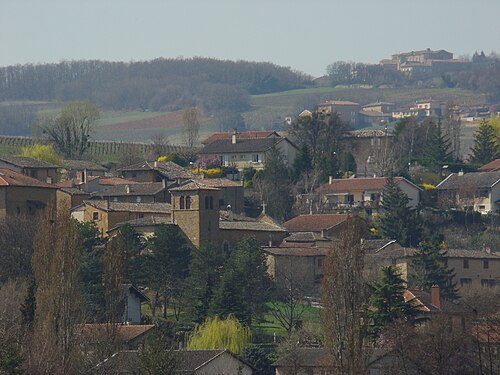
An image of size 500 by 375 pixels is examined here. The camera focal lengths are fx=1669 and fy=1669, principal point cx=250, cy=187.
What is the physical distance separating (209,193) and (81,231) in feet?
29.0

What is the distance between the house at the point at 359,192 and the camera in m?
93.9

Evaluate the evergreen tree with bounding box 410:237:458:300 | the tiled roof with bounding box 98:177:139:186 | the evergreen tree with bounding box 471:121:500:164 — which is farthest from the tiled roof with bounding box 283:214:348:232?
the evergreen tree with bounding box 471:121:500:164

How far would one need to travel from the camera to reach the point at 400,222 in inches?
3378

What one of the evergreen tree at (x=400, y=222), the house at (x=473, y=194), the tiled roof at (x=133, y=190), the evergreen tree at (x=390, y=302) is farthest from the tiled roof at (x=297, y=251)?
the house at (x=473, y=194)

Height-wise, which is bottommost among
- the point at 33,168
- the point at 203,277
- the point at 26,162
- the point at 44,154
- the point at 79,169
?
the point at 203,277

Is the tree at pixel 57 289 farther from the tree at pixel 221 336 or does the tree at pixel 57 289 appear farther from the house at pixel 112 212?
the house at pixel 112 212

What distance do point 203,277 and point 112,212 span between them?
1139 centimetres

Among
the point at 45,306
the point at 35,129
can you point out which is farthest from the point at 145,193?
the point at 35,129

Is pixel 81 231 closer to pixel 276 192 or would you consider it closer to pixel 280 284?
pixel 280 284

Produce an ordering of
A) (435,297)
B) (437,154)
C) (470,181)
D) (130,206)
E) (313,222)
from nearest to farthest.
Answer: (435,297) → (130,206) → (313,222) → (470,181) → (437,154)

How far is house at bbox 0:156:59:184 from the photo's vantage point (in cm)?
8926

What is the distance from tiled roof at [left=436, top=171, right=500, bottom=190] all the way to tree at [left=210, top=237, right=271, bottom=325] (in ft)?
79.8

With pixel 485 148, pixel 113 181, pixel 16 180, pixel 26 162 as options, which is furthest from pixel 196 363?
pixel 485 148

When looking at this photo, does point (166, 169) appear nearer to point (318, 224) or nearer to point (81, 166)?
point (81, 166)
